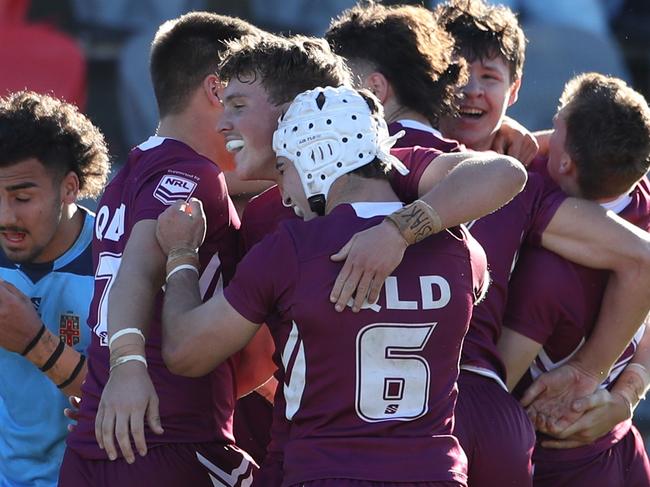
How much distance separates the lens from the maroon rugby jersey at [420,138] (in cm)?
416

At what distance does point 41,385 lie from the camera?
492 cm

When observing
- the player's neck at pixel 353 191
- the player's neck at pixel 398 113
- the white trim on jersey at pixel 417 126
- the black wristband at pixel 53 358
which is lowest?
the black wristband at pixel 53 358

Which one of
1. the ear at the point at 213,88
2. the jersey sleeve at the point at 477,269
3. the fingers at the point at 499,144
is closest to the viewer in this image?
the jersey sleeve at the point at 477,269

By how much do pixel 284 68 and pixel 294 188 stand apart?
0.49m

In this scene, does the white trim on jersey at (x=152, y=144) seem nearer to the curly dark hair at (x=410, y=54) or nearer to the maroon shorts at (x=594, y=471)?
the curly dark hair at (x=410, y=54)

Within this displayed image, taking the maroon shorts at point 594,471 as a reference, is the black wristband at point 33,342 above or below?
above

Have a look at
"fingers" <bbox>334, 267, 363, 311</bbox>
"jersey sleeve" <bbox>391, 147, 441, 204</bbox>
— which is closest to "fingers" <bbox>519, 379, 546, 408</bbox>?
"jersey sleeve" <bbox>391, 147, 441, 204</bbox>

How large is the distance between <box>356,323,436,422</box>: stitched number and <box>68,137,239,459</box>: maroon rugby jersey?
79cm

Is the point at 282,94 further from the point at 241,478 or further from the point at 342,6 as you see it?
the point at 342,6

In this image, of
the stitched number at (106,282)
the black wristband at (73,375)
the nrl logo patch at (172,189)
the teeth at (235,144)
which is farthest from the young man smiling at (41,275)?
A: the teeth at (235,144)

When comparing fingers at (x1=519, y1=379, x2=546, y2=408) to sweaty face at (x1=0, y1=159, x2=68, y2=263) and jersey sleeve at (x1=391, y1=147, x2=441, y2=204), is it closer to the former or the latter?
jersey sleeve at (x1=391, y1=147, x2=441, y2=204)

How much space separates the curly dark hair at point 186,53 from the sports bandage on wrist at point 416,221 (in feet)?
4.07

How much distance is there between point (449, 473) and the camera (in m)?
3.43

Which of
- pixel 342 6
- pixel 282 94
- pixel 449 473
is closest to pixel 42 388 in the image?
pixel 282 94
